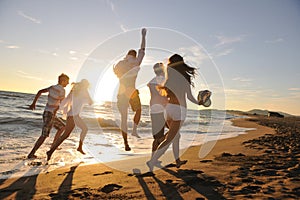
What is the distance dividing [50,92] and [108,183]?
3.41 metres

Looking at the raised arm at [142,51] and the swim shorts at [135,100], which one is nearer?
the raised arm at [142,51]

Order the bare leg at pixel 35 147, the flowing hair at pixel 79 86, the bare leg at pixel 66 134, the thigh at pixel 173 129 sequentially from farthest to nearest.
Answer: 1. the flowing hair at pixel 79 86
2. the bare leg at pixel 35 147
3. the bare leg at pixel 66 134
4. the thigh at pixel 173 129

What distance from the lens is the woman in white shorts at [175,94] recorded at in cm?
533

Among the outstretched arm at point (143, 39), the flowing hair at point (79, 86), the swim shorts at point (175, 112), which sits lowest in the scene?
the swim shorts at point (175, 112)

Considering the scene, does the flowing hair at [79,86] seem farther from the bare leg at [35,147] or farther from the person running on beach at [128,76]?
the bare leg at [35,147]

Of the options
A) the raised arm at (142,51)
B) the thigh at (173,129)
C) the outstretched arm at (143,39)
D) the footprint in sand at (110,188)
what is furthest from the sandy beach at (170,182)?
the outstretched arm at (143,39)

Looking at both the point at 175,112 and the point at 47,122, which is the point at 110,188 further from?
the point at 47,122

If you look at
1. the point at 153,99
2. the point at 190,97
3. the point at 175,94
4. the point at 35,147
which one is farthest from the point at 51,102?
the point at 190,97

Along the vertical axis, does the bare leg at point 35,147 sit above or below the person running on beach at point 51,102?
below

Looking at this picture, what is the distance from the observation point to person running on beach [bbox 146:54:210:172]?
17.5 ft

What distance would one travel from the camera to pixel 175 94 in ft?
17.6

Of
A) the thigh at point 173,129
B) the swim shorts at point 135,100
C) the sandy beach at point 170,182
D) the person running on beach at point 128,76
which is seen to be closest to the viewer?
the sandy beach at point 170,182

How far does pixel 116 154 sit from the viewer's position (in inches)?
314

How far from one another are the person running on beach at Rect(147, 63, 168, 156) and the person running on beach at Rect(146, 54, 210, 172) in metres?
0.50
